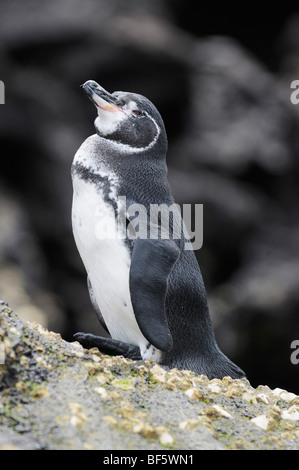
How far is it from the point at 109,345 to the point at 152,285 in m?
0.26

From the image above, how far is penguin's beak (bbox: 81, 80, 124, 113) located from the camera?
2.48 meters

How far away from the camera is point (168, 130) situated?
7184 millimetres

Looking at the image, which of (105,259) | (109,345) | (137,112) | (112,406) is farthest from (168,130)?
(112,406)

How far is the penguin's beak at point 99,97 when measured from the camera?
2.48 m

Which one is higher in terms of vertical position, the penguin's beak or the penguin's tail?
the penguin's beak

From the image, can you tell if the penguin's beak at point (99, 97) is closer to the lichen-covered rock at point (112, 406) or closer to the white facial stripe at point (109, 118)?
the white facial stripe at point (109, 118)

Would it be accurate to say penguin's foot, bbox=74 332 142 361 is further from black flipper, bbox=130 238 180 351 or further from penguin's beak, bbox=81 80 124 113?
penguin's beak, bbox=81 80 124 113

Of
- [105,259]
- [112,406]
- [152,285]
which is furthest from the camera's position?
[105,259]

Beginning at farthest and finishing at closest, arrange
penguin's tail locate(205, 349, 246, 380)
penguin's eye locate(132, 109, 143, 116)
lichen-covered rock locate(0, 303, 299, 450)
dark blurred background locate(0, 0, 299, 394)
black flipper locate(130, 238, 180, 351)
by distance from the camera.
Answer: dark blurred background locate(0, 0, 299, 394), penguin's eye locate(132, 109, 143, 116), penguin's tail locate(205, 349, 246, 380), black flipper locate(130, 238, 180, 351), lichen-covered rock locate(0, 303, 299, 450)

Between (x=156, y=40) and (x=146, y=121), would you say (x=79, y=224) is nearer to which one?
(x=146, y=121)

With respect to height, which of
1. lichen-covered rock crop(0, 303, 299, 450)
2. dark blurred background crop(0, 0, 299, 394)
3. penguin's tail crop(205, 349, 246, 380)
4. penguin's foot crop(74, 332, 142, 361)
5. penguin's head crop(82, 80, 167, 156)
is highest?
dark blurred background crop(0, 0, 299, 394)

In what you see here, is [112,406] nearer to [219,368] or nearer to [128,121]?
[219,368]

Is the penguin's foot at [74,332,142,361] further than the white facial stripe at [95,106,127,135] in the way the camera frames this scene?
No

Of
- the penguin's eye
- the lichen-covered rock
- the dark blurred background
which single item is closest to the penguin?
the penguin's eye
